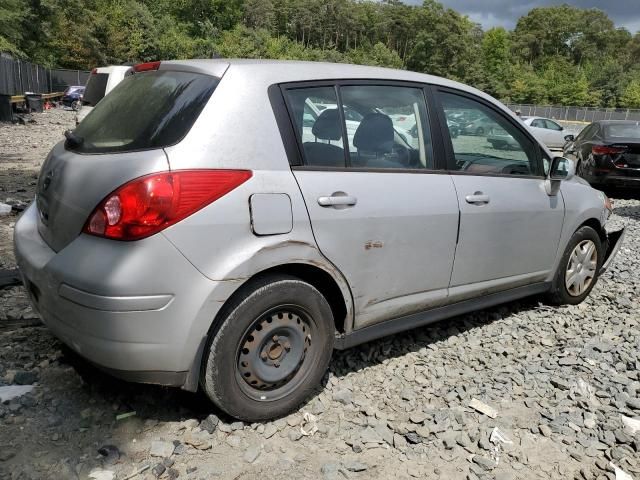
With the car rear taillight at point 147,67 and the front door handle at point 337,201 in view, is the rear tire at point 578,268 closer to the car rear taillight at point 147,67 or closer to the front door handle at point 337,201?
the front door handle at point 337,201

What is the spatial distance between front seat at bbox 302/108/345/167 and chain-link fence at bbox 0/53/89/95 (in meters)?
22.4

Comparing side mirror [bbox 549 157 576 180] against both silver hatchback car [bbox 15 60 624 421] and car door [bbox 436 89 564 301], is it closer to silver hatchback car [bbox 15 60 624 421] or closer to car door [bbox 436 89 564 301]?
car door [bbox 436 89 564 301]

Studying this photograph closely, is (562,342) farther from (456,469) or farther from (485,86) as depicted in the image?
(485,86)

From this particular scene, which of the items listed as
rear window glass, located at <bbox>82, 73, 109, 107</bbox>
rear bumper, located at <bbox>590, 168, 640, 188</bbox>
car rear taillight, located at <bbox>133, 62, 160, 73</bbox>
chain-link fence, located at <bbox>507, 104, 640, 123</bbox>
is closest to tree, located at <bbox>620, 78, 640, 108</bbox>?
chain-link fence, located at <bbox>507, 104, 640, 123</bbox>

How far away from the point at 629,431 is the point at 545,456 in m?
0.60

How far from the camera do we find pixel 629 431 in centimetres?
301

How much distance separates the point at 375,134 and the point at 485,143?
1073mm

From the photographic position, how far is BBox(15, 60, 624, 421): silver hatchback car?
2.39 meters

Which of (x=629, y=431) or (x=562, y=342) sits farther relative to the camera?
(x=562, y=342)

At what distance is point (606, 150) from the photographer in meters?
10.3

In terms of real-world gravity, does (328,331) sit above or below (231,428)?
above

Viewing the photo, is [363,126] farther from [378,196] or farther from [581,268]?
[581,268]

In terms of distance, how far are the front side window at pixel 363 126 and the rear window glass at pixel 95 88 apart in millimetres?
9207

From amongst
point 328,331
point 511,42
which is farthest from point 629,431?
point 511,42
